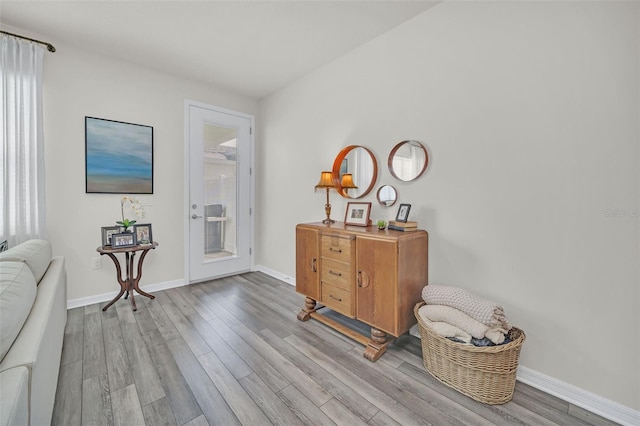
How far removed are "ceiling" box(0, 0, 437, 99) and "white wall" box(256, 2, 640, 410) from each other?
320mm

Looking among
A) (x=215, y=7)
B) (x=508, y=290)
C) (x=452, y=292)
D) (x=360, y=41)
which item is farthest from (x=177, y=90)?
(x=508, y=290)

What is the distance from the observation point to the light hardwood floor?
141 centimetres

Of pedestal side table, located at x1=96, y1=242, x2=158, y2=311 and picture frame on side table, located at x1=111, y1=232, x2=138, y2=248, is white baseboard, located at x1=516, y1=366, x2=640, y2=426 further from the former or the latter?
picture frame on side table, located at x1=111, y1=232, x2=138, y2=248

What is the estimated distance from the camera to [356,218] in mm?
2480

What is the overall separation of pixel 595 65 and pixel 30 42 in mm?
4192

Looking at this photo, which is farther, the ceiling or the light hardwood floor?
the ceiling

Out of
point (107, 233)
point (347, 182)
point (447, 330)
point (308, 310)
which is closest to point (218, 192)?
point (107, 233)

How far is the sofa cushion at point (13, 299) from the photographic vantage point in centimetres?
88

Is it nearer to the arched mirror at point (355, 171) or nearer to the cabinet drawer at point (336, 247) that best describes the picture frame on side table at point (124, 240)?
the cabinet drawer at point (336, 247)

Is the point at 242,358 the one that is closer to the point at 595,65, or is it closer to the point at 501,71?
the point at 501,71

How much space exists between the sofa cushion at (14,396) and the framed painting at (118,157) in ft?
8.50

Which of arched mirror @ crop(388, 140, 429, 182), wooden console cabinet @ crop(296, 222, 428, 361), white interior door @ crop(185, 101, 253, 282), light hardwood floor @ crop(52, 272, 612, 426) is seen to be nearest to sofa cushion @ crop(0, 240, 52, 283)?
light hardwood floor @ crop(52, 272, 612, 426)

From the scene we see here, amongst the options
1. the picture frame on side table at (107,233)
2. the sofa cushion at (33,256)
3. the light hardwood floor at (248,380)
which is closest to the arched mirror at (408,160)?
the light hardwood floor at (248,380)

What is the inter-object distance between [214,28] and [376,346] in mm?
2902
